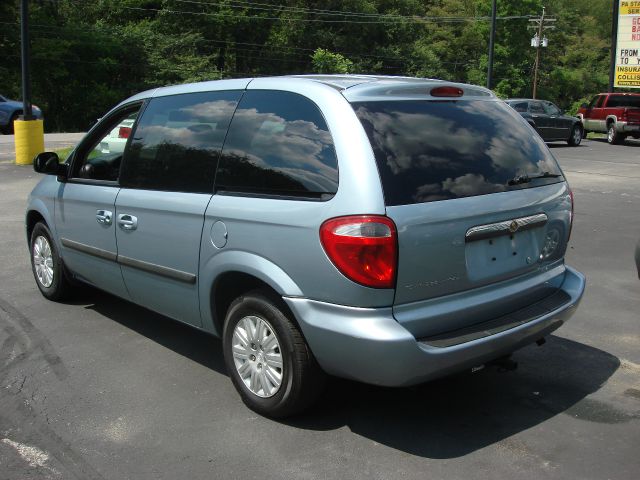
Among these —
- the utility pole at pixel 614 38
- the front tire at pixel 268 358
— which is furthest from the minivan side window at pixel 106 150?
the utility pole at pixel 614 38

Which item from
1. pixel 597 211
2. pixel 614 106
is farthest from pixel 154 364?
pixel 614 106

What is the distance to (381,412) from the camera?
392 centimetres

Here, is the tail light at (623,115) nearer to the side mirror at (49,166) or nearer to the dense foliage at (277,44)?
the side mirror at (49,166)

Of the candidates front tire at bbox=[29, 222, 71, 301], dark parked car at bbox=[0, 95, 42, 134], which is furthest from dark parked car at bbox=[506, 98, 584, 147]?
front tire at bbox=[29, 222, 71, 301]

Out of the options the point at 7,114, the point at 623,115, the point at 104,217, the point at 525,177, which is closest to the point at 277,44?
the point at 7,114

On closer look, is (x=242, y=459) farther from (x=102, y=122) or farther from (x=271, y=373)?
(x=102, y=122)

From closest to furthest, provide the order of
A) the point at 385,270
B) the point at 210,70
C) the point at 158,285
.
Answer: the point at 385,270 < the point at 158,285 < the point at 210,70

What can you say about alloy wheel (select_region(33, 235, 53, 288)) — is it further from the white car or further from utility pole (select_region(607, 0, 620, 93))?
utility pole (select_region(607, 0, 620, 93))

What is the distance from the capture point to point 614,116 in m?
25.7

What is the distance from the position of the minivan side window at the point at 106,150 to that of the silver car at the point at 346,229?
0.47 meters

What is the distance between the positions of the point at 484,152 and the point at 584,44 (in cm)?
7834

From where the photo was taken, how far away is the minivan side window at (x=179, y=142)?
13.5 ft

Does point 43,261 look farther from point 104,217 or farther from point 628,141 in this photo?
point 628,141

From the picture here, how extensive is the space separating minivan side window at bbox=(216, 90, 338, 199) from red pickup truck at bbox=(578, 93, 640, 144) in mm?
24305
